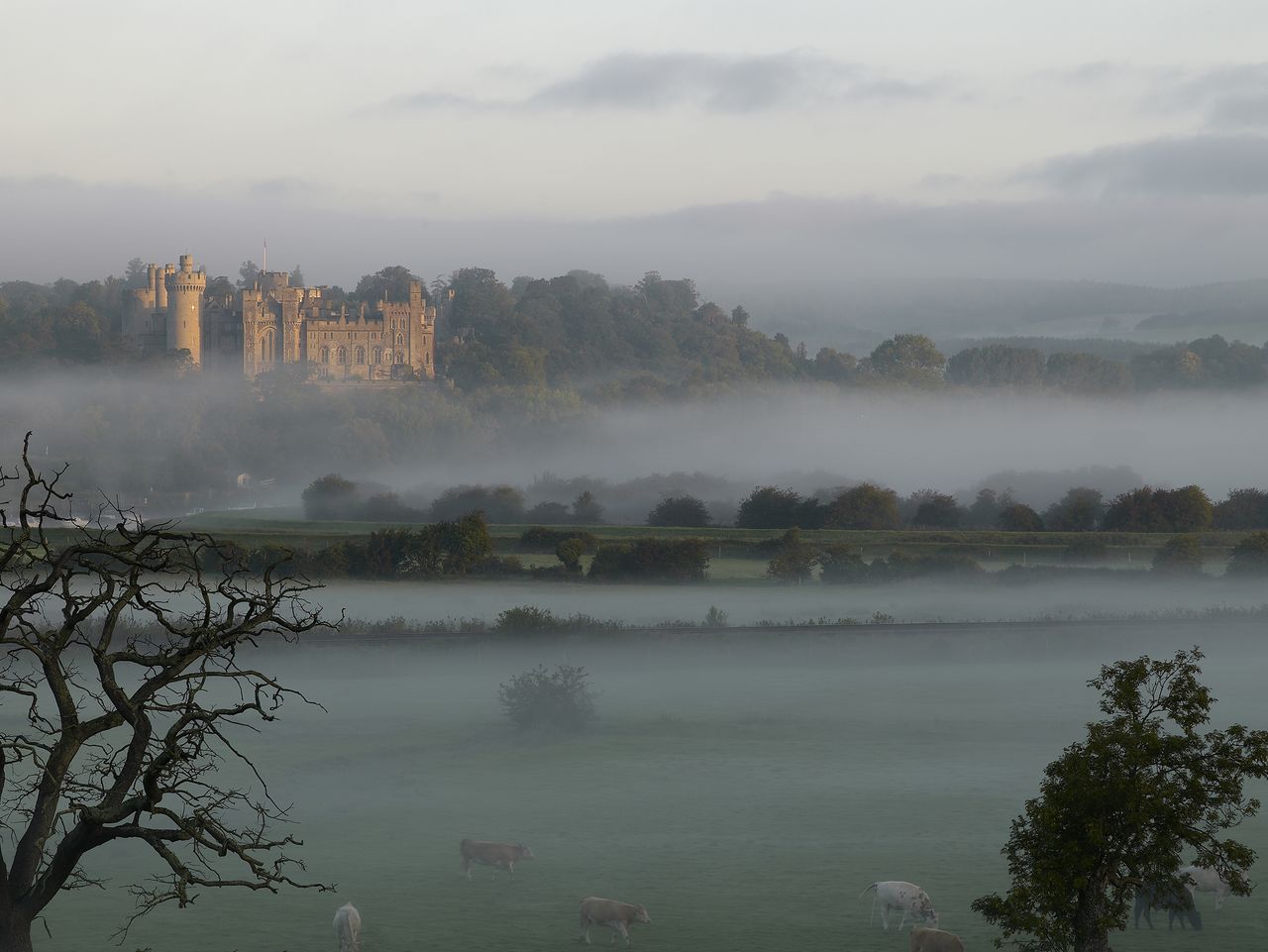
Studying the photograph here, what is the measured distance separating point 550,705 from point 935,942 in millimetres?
18118

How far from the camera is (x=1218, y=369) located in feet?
508

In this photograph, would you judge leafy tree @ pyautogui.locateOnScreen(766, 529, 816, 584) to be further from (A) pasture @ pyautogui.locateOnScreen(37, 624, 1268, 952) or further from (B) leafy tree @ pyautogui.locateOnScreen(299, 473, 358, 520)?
(B) leafy tree @ pyautogui.locateOnScreen(299, 473, 358, 520)

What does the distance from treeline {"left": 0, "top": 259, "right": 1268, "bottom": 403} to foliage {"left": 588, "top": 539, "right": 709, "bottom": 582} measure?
8250 cm

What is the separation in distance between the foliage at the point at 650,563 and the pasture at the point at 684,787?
11.9 metres

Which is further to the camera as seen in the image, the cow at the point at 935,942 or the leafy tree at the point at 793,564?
the leafy tree at the point at 793,564

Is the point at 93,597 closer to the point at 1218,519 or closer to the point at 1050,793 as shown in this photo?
the point at 1050,793

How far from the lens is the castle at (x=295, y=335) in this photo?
154 m

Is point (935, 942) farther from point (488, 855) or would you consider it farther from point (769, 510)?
point (769, 510)

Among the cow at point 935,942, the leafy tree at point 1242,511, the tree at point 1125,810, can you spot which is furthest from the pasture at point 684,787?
the leafy tree at point 1242,511

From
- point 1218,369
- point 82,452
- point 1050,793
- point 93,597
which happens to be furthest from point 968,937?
point 1218,369

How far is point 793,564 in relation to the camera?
59.1 meters

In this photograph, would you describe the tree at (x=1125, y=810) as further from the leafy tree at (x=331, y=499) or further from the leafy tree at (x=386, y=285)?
the leafy tree at (x=386, y=285)

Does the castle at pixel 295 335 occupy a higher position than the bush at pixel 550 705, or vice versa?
the castle at pixel 295 335

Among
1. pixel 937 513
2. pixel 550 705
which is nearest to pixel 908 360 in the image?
pixel 937 513
